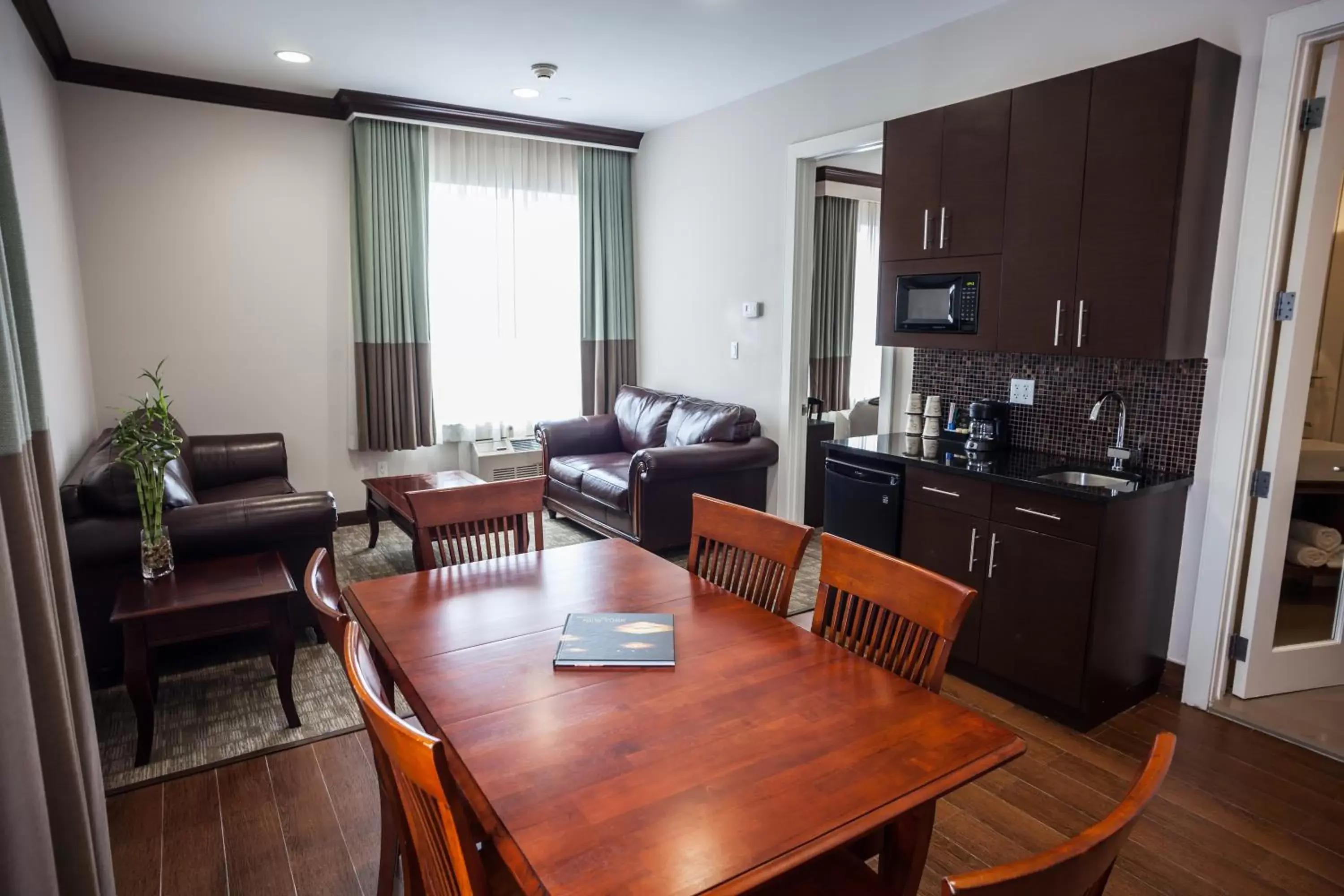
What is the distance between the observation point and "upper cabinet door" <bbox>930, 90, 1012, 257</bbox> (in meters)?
3.09

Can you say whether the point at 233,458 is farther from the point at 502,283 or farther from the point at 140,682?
the point at 140,682

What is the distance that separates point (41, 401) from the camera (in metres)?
1.45

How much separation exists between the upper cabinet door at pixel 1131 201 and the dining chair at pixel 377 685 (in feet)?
8.73

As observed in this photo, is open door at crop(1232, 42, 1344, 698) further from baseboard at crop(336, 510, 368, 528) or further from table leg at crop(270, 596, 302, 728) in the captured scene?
baseboard at crop(336, 510, 368, 528)

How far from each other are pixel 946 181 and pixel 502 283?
3499 millimetres

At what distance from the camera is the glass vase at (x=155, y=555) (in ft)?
9.40

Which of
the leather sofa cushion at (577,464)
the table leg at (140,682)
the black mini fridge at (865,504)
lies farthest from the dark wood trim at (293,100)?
the black mini fridge at (865,504)

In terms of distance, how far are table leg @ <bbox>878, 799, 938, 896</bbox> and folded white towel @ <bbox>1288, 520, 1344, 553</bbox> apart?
2771 millimetres

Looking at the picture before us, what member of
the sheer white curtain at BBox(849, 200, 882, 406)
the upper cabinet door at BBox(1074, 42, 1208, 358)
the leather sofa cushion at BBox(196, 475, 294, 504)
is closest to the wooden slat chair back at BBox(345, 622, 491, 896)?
the upper cabinet door at BBox(1074, 42, 1208, 358)

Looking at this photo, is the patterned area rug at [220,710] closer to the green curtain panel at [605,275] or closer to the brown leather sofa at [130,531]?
the brown leather sofa at [130,531]

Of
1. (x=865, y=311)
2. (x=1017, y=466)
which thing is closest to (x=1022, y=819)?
(x=1017, y=466)

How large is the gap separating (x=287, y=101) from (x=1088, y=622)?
5328mm

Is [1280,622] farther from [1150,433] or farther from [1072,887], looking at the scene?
[1072,887]

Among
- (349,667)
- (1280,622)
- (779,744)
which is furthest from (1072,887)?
(1280,622)
